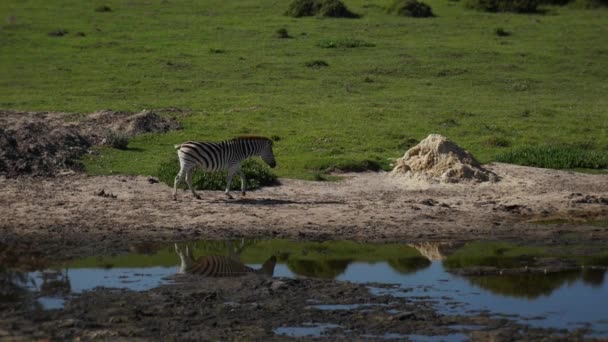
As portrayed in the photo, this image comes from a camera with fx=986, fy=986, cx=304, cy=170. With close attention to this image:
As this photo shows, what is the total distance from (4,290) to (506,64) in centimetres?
2608

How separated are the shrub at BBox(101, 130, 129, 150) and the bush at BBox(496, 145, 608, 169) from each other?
893 cm

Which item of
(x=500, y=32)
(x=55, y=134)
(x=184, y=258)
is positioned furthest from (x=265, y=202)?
(x=500, y=32)

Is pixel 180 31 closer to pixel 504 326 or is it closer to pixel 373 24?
pixel 373 24

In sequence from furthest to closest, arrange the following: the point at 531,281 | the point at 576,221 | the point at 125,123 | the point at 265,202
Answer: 1. the point at 125,123
2. the point at 265,202
3. the point at 576,221
4. the point at 531,281

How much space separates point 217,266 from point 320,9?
98.6 feet

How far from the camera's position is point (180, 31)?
40.7 meters

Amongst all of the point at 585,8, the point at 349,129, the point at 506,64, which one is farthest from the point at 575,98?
the point at 585,8

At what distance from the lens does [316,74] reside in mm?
34312

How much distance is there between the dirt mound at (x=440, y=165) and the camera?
20938 mm

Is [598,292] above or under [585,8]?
under

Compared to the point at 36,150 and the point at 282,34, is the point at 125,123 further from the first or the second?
the point at 282,34

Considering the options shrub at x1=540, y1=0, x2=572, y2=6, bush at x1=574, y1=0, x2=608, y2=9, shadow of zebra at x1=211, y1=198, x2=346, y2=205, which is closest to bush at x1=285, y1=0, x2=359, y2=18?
shrub at x1=540, y1=0, x2=572, y2=6

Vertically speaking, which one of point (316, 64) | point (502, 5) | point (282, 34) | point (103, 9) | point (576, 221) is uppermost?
point (502, 5)

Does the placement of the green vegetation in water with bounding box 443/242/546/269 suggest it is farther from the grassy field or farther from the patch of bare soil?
the grassy field
